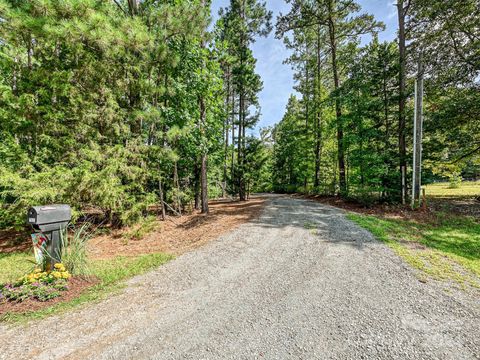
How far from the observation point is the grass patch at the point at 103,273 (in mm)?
2482

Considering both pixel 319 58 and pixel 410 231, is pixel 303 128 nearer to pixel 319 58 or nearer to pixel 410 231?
pixel 319 58

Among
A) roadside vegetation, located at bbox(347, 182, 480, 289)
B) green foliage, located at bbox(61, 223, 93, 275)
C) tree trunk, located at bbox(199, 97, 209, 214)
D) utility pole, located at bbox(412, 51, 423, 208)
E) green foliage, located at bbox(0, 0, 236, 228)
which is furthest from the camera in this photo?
utility pole, located at bbox(412, 51, 423, 208)

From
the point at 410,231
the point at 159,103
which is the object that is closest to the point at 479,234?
the point at 410,231

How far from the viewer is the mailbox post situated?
290 centimetres

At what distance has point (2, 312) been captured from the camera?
8.03 feet

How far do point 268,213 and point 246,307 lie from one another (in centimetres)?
535

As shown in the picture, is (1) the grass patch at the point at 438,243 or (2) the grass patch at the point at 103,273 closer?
(2) the grass patch at the point at 103,273

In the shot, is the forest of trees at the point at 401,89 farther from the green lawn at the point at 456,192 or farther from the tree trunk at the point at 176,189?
the tree trunk at the point at 176,189

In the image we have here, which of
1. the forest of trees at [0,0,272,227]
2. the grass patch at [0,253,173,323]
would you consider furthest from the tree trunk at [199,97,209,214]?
the grass patch at [0,253,173,323]

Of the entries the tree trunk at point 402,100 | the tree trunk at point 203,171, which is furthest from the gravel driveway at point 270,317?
the tree trunk at point 402,100

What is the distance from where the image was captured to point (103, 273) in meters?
3.67

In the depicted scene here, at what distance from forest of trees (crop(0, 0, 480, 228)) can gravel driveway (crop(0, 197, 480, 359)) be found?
3738mm

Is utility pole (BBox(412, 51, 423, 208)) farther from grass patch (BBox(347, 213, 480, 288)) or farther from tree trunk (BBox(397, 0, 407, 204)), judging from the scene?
grass patch (BBox(347, 213, 480, 288))

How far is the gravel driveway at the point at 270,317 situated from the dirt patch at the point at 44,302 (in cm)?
36
